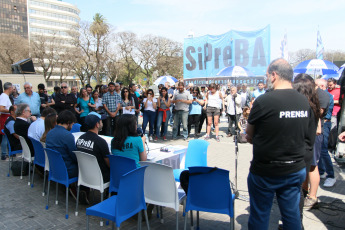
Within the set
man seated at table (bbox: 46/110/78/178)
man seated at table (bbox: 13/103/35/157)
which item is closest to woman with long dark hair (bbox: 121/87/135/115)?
man seated at table (bbox: 13/103/35/157)

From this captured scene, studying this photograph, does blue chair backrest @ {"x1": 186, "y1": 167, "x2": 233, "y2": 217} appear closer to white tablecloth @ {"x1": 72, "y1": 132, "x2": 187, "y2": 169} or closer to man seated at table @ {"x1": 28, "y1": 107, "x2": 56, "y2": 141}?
white tablecloth @ {"x1": 72, "y1": 132, "x2": 187, "y2": 169}

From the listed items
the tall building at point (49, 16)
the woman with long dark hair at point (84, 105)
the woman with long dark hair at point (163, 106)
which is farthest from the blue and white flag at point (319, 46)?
the tall building at point (49, 16)

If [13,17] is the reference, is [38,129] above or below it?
below

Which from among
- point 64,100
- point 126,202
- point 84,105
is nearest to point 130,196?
point 126,202

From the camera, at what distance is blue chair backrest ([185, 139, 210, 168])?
13.6 feet

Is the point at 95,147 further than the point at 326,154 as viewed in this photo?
No

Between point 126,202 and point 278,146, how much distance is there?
62.8 inches

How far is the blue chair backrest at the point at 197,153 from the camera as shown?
4.14 metres

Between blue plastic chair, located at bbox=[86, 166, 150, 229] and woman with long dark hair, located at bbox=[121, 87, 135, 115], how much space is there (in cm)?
553

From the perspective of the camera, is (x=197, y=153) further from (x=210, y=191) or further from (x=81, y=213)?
(x=81, y=213)

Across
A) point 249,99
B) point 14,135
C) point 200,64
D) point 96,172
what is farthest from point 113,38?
point 96,172

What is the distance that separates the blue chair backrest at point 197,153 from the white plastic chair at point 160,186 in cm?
117

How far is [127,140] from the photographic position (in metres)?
3.52

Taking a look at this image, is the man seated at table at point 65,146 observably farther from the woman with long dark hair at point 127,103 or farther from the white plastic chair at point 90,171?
the woman with long dark hair at point 127,103
